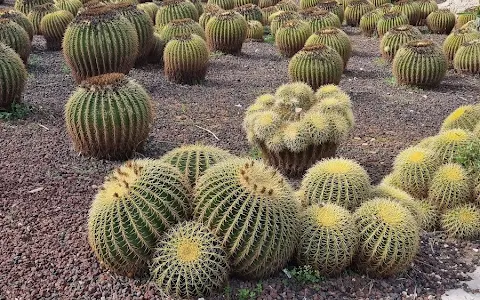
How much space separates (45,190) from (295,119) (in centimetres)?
255

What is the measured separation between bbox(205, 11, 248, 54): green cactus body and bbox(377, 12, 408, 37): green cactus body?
3128 millimetres

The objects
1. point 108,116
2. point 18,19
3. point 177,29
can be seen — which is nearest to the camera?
point 108,116

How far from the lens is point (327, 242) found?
389 cm

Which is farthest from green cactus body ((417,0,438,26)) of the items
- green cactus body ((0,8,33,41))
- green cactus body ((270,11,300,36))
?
green cactus body ((0,8,33,41))

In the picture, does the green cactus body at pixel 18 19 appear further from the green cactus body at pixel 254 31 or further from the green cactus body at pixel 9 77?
the green cactus body at pixel 254 31

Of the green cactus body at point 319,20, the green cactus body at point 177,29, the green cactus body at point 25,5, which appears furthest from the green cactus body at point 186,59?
the green cactus body at point 25,5

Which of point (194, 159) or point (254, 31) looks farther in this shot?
point (254, 31)

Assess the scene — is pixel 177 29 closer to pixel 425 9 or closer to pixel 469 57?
pixel 469 57

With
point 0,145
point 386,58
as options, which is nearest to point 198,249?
point 0,145

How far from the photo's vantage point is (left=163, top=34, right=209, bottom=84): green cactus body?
28.8 ft

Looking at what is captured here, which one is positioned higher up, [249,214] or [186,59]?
[249,214]

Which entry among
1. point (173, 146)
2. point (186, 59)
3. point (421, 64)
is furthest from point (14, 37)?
point (421, 64)

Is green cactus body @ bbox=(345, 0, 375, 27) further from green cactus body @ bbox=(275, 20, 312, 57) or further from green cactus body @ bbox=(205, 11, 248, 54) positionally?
green cactus body @ bbox=(205, 11, 248, 54)

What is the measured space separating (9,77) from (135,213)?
420 centimetres
